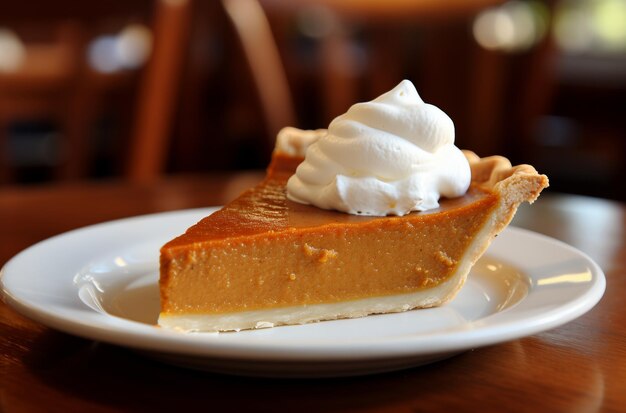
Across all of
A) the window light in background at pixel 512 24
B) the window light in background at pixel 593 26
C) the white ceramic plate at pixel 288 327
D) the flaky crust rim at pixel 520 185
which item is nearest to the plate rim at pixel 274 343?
the white ceramic plate at pixel 288 327

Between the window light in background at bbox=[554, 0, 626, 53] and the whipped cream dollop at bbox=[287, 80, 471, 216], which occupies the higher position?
the whipped cream dollop at bbox=[287, 80, 471, 216]

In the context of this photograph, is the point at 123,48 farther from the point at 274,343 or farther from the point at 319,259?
the point at 274,343

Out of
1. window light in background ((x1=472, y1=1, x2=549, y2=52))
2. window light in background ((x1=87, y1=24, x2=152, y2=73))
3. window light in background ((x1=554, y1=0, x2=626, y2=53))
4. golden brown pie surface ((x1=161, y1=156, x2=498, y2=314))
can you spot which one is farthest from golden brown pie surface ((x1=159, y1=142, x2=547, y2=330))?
window light in background ((x1=554, y1=0, x2=626, y2=53))

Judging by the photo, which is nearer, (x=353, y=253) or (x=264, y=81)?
(x=353, y=253)

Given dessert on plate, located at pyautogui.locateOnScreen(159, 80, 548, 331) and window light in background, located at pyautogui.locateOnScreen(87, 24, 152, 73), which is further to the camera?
window light in background, located at pyautogui.locateOnScreen(87, 24, 152, 73)

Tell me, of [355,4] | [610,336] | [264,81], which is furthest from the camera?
[355,4]

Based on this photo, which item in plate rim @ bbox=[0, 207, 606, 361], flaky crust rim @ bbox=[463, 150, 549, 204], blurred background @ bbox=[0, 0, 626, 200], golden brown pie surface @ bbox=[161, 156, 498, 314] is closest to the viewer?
plate rim @ bbox=[0, 207, 606, 361]

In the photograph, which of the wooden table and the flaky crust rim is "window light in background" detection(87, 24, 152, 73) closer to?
the flaky crust rim

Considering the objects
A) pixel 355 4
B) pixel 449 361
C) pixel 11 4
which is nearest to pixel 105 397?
pixel 449 361

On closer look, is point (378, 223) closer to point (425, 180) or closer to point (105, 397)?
point (425, 180)
